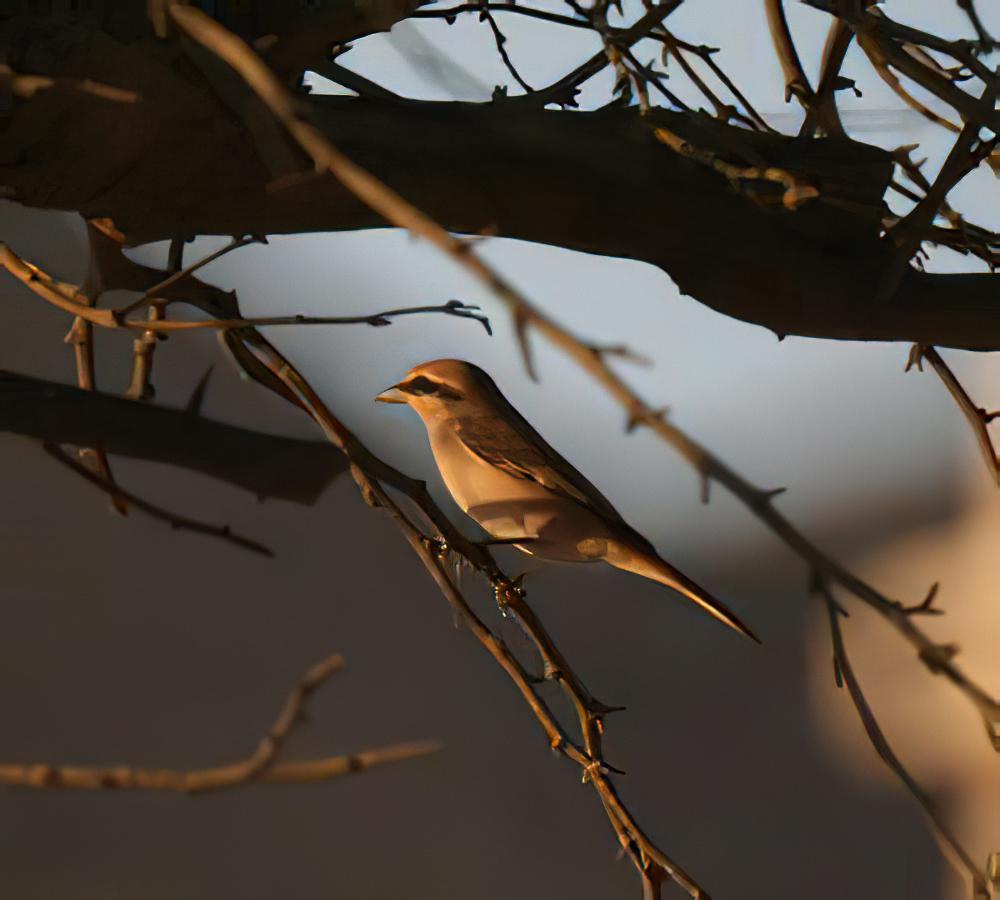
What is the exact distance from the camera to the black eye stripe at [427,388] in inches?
66.2

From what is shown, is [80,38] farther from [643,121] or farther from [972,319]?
[972,319]

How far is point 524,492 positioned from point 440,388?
24 centimetres

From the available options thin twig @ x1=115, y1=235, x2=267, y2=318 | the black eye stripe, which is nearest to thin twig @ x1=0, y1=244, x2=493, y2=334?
thin twig @ x1=115, y1=235, x2=267, y2=318

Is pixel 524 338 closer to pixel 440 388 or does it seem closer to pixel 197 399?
pixel 197 399

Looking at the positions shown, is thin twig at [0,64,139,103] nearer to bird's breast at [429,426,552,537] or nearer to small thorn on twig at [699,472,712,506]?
small thorn on twig at [699,472,712,506]

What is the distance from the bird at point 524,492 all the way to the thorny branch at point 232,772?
93 cm

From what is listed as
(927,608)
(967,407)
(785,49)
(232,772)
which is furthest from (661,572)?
(232,772)

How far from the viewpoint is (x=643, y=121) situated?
101 cm

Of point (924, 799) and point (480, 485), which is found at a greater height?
point (480, 485)

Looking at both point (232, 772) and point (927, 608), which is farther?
point (927, 608)

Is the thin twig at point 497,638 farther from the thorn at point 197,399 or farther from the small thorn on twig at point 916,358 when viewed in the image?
the small thorn on twig at point 916,358

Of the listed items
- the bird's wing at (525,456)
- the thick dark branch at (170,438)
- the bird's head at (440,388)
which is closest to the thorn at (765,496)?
the thick dark branch at (170,438)

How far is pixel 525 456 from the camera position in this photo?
1.57 meters

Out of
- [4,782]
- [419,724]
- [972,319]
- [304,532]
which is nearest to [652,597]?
[419,724]
